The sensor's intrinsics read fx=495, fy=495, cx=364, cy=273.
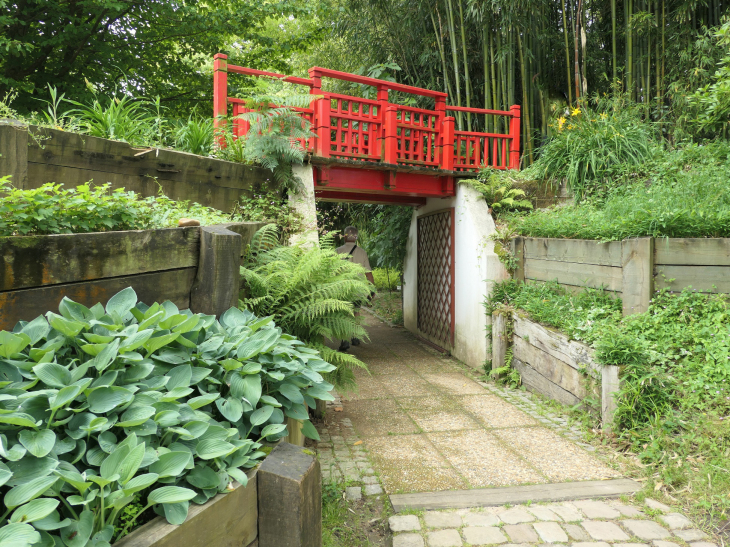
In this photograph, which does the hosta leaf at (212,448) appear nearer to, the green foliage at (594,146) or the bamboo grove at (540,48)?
the green foliage at (594,146)

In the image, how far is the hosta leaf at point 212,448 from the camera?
4.61 feet

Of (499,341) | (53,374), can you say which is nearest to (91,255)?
(53,374)

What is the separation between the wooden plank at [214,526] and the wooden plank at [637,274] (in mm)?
3437

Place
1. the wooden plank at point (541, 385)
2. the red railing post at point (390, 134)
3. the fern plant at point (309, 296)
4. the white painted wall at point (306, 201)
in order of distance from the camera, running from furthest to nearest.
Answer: the red railing post at point (390, 134) → the white painted wall at point (306, 201) → the wooden plank at point (541, 385) → the fern plant at point (309, 296)

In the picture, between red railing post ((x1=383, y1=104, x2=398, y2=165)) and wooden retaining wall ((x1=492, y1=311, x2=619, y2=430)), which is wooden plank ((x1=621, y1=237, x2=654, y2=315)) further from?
red railing post ((x1=383, y1=104, x2=398, y2=165))

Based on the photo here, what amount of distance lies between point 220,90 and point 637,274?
5.05m

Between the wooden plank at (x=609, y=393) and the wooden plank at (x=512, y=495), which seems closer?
the wooden plank at (x=512, y=495)

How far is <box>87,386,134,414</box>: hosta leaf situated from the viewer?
131 cm

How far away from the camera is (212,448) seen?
1432 millimetres

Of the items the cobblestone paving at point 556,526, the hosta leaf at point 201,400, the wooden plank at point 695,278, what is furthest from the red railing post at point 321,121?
the hosta leaf at point 201,400

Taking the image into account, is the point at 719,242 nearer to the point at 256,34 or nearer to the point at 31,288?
the point at 31,288

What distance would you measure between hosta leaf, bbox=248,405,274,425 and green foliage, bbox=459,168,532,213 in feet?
18.5

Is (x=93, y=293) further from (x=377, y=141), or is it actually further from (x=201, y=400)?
(x=377, y=141)

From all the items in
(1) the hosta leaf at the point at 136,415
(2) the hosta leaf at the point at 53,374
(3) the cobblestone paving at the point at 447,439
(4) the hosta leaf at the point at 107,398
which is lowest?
(3) the cobblestone paving at the point at 447,439
